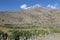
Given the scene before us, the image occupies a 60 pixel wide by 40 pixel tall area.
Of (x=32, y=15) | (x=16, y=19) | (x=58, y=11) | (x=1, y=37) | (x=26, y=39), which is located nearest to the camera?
(x=1, y=37)

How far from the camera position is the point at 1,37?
1116cm

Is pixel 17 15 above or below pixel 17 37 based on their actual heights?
above

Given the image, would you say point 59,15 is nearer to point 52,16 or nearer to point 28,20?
point 52,16

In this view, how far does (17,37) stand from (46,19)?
57.8 m

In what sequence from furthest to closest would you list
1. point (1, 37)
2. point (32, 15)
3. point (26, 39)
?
point (32, 15) → point (26, 39) → point (1, 37)

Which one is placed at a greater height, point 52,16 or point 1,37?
point 52,16

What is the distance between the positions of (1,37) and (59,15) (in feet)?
207

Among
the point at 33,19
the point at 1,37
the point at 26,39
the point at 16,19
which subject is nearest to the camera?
the point at 1,37

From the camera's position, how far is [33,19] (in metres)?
68.3

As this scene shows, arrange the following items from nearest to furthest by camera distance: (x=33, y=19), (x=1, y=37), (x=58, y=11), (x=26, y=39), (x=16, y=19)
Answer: (x=1, y=37) → (x=26, y=39) → (x=16, y=19) → (x=33, y=19) → (x=58, y=11)

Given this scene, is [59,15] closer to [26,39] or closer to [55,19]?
[55,19]

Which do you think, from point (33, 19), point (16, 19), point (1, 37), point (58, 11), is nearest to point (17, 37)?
point (1, 37)

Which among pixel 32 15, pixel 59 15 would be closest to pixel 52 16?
pixel 59 15

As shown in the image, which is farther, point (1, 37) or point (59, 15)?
point (59, 15)
